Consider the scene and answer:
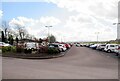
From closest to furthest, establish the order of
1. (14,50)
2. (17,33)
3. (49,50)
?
1. (49,50)
2. (14,50)
3. (17,33)

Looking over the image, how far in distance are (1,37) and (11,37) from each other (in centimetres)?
591

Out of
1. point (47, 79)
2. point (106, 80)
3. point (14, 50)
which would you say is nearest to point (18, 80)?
point (47, 79)

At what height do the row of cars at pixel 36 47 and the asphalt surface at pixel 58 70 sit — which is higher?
the row of cars at pixel 36 47

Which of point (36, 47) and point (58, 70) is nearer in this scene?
point (58, 70)

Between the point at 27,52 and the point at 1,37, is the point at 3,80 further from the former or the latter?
the point at 1,37

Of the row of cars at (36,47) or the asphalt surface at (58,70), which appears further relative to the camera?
the row of cars at (36,47)

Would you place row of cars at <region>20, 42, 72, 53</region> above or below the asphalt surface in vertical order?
above

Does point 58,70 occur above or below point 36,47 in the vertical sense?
below

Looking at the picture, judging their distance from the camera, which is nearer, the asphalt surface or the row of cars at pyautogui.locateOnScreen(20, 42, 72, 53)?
the asphalt surface

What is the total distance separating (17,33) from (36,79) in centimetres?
10103

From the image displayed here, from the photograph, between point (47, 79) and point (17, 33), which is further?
point (17, 33)

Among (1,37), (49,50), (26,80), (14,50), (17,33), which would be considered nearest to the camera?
(26,80)

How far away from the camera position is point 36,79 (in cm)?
1218

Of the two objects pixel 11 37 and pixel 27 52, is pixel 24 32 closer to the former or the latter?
pixel 11 37
